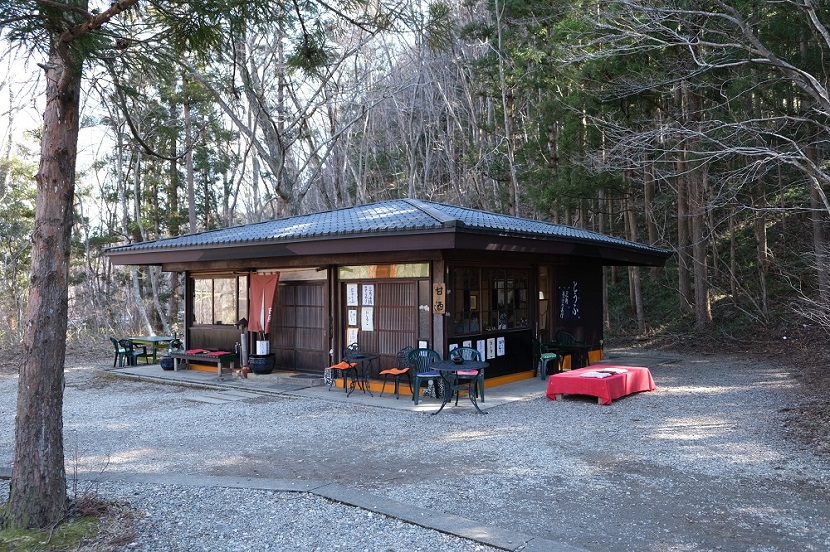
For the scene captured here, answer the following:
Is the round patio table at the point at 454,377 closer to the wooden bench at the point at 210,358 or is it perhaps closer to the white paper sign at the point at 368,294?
the white paper sign at the point at 368,294

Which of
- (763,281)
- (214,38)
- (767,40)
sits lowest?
(763,281)

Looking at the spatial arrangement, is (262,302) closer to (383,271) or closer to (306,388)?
(306,388)

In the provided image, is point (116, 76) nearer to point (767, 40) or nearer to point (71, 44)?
point (71, 44)

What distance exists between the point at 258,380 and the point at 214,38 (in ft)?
24.4

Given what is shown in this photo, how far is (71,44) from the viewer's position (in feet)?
12.1

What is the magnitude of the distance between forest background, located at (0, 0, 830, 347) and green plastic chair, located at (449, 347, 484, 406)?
4.06m

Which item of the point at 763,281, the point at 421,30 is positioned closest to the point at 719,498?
the point at 421,30

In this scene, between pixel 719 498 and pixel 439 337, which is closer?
pixel 719 498

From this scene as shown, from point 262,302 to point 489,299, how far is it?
13.3ft

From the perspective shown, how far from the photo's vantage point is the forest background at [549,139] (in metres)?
8.65

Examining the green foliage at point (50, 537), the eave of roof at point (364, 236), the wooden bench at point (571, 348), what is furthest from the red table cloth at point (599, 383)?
the green foliage at point (50, 537)

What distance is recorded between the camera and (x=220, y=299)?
484 inches

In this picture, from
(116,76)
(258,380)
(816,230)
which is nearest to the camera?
(116,76)

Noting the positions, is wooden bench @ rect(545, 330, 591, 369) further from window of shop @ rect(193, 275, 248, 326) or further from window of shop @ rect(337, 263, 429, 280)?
window of shop @ rect(193, 275, 248, 326)
